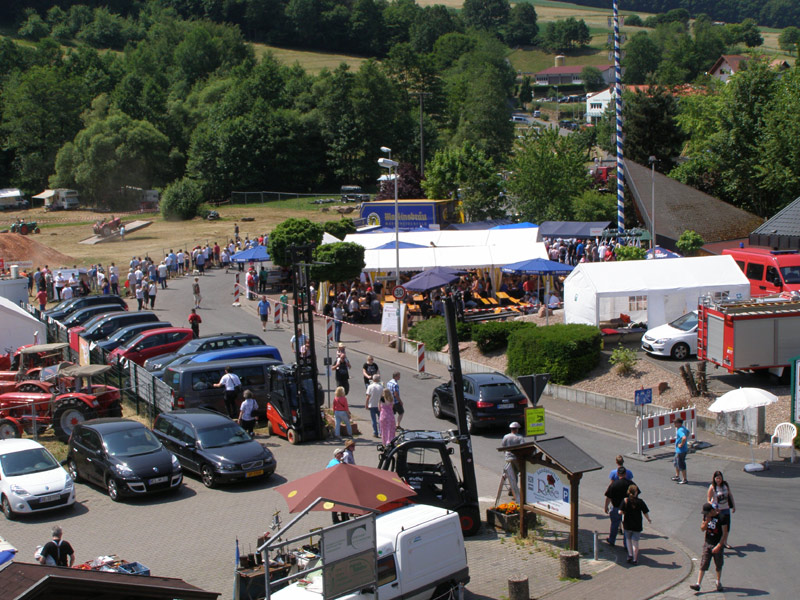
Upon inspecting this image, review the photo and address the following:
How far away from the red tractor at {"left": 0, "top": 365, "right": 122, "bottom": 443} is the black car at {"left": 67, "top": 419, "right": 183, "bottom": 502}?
2959 millimetres

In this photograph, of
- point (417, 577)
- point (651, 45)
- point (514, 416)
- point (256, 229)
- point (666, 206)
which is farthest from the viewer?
point (651, 45)

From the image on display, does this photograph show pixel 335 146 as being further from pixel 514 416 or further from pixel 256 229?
pixel 514 416

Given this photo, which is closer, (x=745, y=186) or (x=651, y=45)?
(x=745, y=186)

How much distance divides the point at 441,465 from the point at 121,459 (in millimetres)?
6570

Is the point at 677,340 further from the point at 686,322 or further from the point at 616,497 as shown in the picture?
the point at 616,497

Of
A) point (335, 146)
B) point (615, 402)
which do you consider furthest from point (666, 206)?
point (335, 146)

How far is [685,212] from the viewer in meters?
47.1

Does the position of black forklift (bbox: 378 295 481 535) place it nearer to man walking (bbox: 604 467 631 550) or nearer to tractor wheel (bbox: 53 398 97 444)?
man walking (bbox: 604 467 631 550)

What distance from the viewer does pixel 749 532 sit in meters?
13.5

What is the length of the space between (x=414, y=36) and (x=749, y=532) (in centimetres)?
15870

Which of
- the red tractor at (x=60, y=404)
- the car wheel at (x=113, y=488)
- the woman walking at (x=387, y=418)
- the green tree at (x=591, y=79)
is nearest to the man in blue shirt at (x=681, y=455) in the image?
the woman walking at (x=387, y=418)

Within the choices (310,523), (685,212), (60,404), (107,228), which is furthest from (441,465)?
(107,228)

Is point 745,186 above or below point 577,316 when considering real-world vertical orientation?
above

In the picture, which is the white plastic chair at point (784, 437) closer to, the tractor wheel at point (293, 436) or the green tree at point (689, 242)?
the tractor wheel at point (293, 436)
